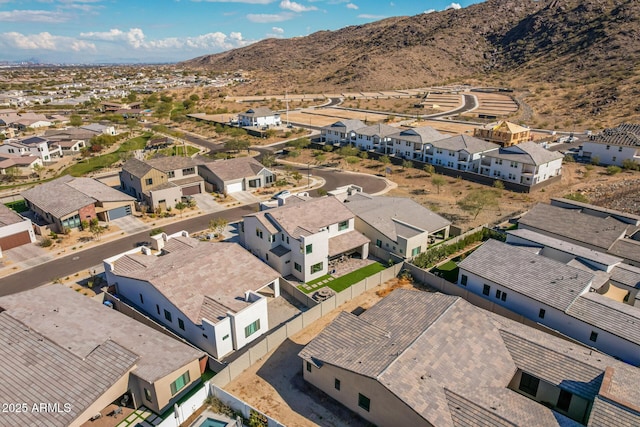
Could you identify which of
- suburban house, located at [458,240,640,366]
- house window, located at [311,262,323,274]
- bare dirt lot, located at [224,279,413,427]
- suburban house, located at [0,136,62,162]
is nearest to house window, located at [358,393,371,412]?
bare dirt lot, located at [224,279,413,427]

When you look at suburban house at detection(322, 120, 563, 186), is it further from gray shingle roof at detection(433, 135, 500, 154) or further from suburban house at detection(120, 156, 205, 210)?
suburban house at detection(120, 156, 205, 210)

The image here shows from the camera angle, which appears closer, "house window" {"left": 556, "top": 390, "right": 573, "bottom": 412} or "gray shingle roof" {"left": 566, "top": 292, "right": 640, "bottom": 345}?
"house window" {"left": 556, "top": 390, "right": 573, "bottom": 412}

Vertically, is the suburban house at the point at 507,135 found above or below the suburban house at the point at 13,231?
above

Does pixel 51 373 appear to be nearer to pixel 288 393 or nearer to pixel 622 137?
pixel 288 393

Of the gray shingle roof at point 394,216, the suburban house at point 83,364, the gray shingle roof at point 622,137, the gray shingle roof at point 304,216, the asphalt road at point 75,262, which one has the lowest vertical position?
the asphalt road at point 75,262

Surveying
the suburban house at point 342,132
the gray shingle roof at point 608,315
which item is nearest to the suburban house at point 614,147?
the suburban house at point 342,132

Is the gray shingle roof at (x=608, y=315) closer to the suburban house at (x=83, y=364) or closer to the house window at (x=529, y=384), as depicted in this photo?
the house window at (x=529, y=384)
